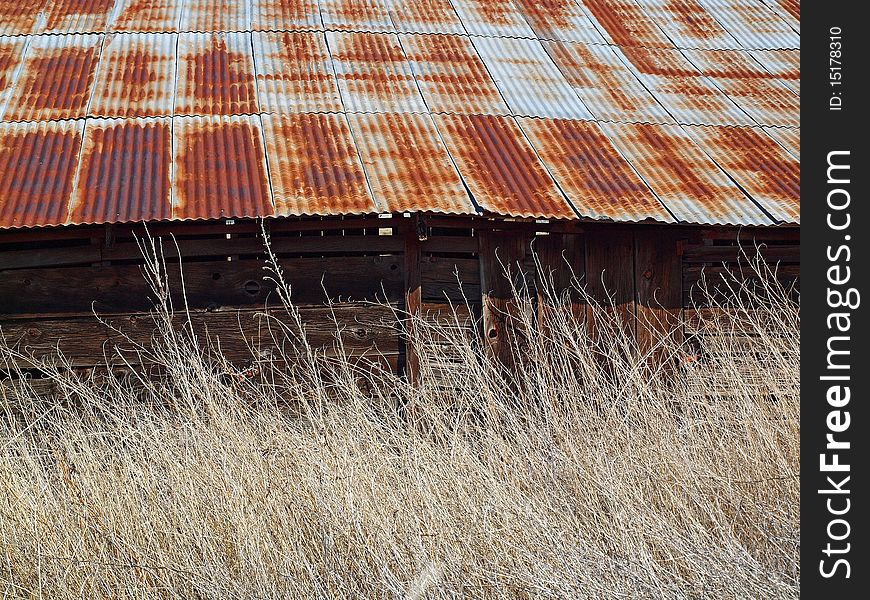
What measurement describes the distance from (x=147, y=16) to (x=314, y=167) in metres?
4.11

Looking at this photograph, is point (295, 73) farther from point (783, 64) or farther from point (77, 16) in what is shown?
point (783, 64)

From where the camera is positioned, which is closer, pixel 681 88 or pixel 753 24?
pixel 681 88

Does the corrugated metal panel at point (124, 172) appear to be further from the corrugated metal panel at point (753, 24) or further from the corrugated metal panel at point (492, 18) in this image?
the corrugated metal panel at point (753, 24)

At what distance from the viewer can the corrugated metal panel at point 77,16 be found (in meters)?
8.87

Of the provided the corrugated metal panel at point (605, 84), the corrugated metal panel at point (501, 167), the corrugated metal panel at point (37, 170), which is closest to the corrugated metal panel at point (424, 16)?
the corrugated metal panel at point (605, 84)

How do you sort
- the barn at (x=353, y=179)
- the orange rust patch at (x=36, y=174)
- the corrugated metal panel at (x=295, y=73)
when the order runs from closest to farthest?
1. the orange rust patch at (x=36, y=174)
2. the barn at (x=353, y=179)
3. the corrugated metal panel at (x=295, y=73)

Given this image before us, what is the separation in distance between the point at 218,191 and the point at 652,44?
6.02 meters

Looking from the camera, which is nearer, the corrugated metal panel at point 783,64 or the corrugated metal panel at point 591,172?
the corrugated metal panel at point 591,172

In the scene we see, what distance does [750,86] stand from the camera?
9.11 metres

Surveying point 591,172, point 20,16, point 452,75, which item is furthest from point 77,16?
point 591,172

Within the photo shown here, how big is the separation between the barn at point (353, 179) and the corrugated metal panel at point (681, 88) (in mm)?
43

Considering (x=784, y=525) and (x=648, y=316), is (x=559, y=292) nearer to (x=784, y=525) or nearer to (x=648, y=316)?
(x=648, y=316)

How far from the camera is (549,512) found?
13.3ft

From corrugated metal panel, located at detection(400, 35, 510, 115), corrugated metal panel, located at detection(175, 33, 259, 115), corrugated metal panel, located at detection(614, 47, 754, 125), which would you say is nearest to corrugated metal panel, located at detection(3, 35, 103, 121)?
corrugated metal panel, located at detection(175, 33, 259, 115)
